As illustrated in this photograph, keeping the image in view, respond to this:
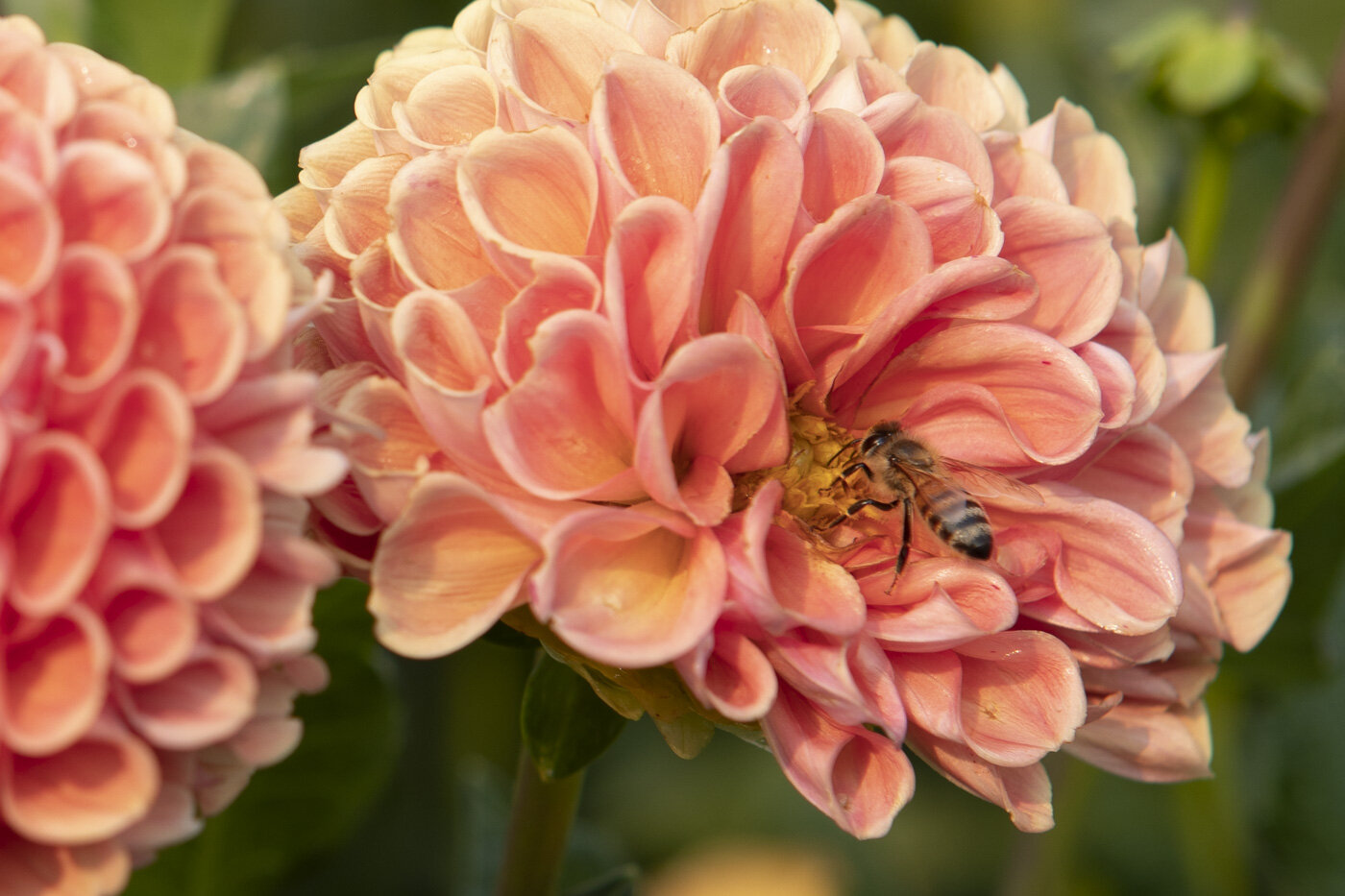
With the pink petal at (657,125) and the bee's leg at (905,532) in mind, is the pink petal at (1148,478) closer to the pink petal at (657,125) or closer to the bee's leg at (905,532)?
the bee's leg at (905,532)

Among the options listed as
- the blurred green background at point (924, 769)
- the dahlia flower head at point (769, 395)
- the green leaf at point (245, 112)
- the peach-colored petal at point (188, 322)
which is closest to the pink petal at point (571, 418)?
the dahlia flower head at point (769, 395)

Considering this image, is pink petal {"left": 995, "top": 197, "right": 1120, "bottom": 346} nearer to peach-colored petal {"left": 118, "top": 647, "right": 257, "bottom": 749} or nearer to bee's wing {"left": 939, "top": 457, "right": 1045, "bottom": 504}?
bee's wing {"left": 939, "top": 457, "right": 1045, "bottom": 504}

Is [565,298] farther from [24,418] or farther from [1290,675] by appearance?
[1290,675]

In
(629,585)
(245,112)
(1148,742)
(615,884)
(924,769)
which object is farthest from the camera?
(924,769)

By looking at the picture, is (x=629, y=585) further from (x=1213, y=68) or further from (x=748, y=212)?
(x=1213, y=68)

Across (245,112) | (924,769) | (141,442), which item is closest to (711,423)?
(141,442)

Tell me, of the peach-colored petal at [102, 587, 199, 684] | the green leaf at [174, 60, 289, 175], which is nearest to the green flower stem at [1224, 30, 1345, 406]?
the green leaf at [174, 60, 289, 175]
